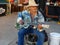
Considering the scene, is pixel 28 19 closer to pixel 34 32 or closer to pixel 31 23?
pixel 31 23

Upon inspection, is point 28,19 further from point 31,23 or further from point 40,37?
point 40,37

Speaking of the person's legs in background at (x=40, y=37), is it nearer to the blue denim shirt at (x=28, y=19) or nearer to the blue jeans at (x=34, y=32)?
the blue jeans at (x=34, y=32)

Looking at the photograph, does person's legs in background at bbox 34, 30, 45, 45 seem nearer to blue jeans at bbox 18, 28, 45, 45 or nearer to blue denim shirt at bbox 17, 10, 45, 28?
blue jeans at bbox 18, 28, 45, 45

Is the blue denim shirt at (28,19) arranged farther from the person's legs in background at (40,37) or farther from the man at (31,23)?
the person's legs in background at (40,37)

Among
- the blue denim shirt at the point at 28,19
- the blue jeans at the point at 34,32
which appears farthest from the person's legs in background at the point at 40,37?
the blue denim shirt at the point at 28,19

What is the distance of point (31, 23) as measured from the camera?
2922 mm

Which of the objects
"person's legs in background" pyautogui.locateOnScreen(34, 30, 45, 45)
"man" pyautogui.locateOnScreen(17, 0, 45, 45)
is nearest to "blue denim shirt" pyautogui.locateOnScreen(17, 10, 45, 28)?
"man" pyautogui.locateOnScreen(17, 0, 45, 45)

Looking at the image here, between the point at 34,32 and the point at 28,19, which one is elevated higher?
the point at 28,19

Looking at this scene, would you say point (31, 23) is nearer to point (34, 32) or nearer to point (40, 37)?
point (34, 32)

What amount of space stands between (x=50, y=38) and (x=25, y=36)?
442mm

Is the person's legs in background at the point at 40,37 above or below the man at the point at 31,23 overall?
below

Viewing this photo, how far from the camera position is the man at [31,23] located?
9.46 ft

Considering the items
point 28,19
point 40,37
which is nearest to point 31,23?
point 28,19

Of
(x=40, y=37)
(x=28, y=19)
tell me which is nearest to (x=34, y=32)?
(x=40, y=37)
